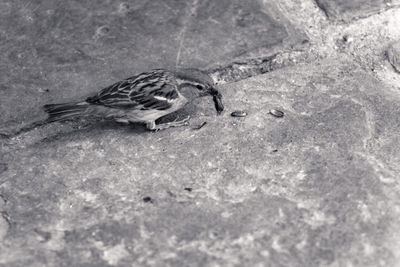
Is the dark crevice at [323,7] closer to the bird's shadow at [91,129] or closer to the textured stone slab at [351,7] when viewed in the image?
the textured stone slab at [351,7]

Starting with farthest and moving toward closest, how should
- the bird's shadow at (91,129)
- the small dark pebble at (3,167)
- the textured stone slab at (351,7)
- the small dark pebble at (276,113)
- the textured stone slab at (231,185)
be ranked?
the textured stone slab at (351,7)
the bird's shadow at (91,129)
the small dark pebble at (276,113)
the small dark pebble at (3,167)
the textured stone slab at (231,185)

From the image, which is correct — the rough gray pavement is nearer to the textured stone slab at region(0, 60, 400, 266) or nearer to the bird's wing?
the textured stone slab at region(0, 60, 400, 266)

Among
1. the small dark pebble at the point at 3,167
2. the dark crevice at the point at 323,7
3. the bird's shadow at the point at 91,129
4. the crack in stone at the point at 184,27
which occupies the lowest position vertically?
the bird's shadow at the point at 91,129

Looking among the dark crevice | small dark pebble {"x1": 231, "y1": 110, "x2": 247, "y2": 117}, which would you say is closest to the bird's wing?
small dark pebble {"x1": 231, "y1": 110, "x2": 247, "y2": 117}

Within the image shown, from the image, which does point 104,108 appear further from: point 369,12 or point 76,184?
point 369,12

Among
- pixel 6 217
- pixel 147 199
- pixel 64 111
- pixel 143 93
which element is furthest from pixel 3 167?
pixel 143 93

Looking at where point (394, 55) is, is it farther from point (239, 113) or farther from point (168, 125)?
point (168, 125)

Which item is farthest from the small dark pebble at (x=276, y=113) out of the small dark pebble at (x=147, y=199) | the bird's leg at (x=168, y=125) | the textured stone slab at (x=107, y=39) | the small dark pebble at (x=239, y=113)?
the small dark pebble at (x=147, y=199)
